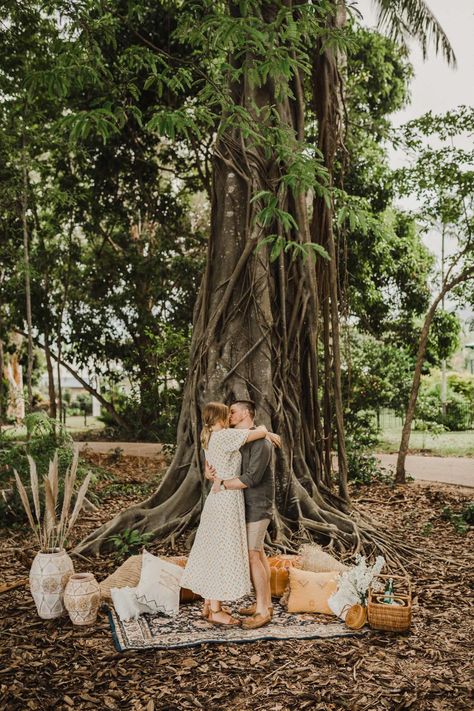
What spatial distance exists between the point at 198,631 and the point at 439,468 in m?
7.71

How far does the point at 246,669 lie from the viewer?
3477 mm

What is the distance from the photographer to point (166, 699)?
3170mm

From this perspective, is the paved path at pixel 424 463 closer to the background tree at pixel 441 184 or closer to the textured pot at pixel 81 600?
the background tree at pixel 441 184

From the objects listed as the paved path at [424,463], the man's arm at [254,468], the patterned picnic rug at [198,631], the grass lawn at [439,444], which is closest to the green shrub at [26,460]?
the paved path at [424,463]

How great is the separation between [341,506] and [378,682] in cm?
284

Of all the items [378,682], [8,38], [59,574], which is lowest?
[378,682]

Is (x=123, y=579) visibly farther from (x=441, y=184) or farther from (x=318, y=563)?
(x=441, y=184)

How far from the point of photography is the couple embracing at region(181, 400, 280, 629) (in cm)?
396

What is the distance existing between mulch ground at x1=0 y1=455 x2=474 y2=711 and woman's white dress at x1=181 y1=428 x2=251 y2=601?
350 millimetres

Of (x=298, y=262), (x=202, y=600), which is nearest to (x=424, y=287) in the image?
(x=298, y=262)

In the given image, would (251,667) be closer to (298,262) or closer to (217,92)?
(217,92)

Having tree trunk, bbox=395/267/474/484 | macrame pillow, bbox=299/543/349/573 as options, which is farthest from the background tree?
macrame pillow, bbox=299/543/349/573

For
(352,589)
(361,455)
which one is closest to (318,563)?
(352,589)

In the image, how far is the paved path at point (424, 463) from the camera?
9766 millimetres
